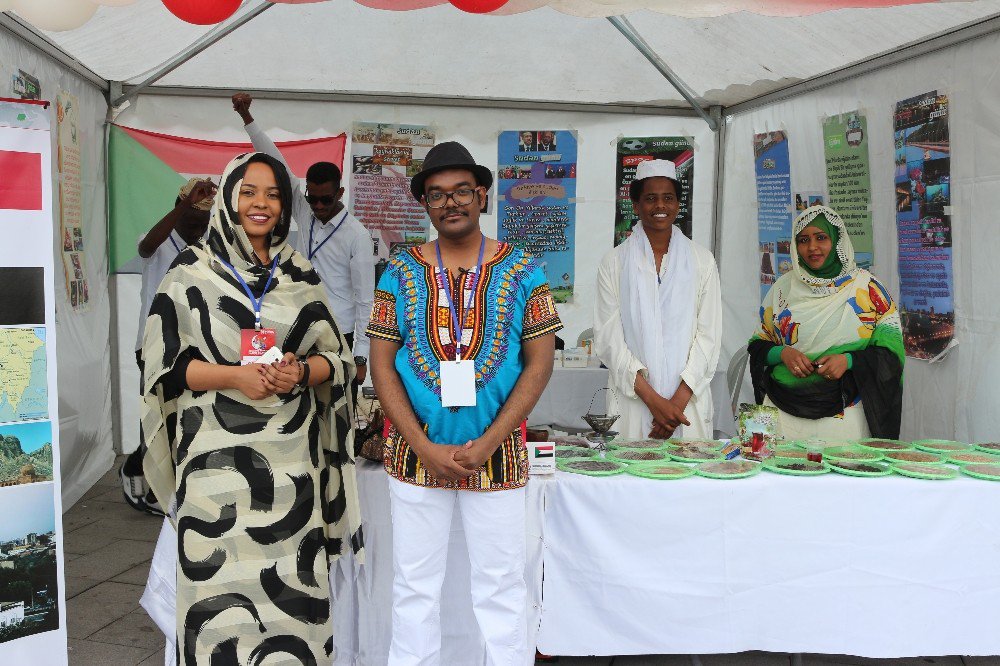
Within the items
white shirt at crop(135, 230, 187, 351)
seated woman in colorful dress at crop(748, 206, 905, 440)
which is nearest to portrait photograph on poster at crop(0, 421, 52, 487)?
white shirt at crop(135, 230, 187, 351)

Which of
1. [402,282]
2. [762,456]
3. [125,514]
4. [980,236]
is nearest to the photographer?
[402,282]

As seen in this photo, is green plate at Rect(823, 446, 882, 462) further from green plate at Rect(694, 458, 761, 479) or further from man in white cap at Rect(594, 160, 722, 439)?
man in white cap at Rect(594, 160, 722, 439)

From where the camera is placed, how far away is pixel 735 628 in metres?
2.70

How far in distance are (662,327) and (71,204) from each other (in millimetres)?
3458

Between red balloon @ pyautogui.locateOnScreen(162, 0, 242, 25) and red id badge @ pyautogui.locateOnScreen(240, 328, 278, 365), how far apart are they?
3.04ft

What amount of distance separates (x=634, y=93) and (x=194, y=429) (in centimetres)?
425

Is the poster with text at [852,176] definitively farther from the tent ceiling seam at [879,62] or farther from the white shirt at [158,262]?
the white shirt at [158,262]

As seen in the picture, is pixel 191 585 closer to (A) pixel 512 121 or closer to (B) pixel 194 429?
(B) pixel 194 429

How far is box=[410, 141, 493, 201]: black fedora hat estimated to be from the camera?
2.22 meters

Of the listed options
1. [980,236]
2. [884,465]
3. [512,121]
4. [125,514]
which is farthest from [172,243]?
[980,236]

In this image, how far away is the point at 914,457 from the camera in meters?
2.95

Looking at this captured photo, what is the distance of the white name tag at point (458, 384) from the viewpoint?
2.19 metres

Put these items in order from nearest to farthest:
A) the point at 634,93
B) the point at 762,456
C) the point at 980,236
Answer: the point at 762,456 → the point at 980,236 → the point at 634,93

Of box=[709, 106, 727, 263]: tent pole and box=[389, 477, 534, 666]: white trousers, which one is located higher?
box=[709, 106, 727, 263]: tent pole
